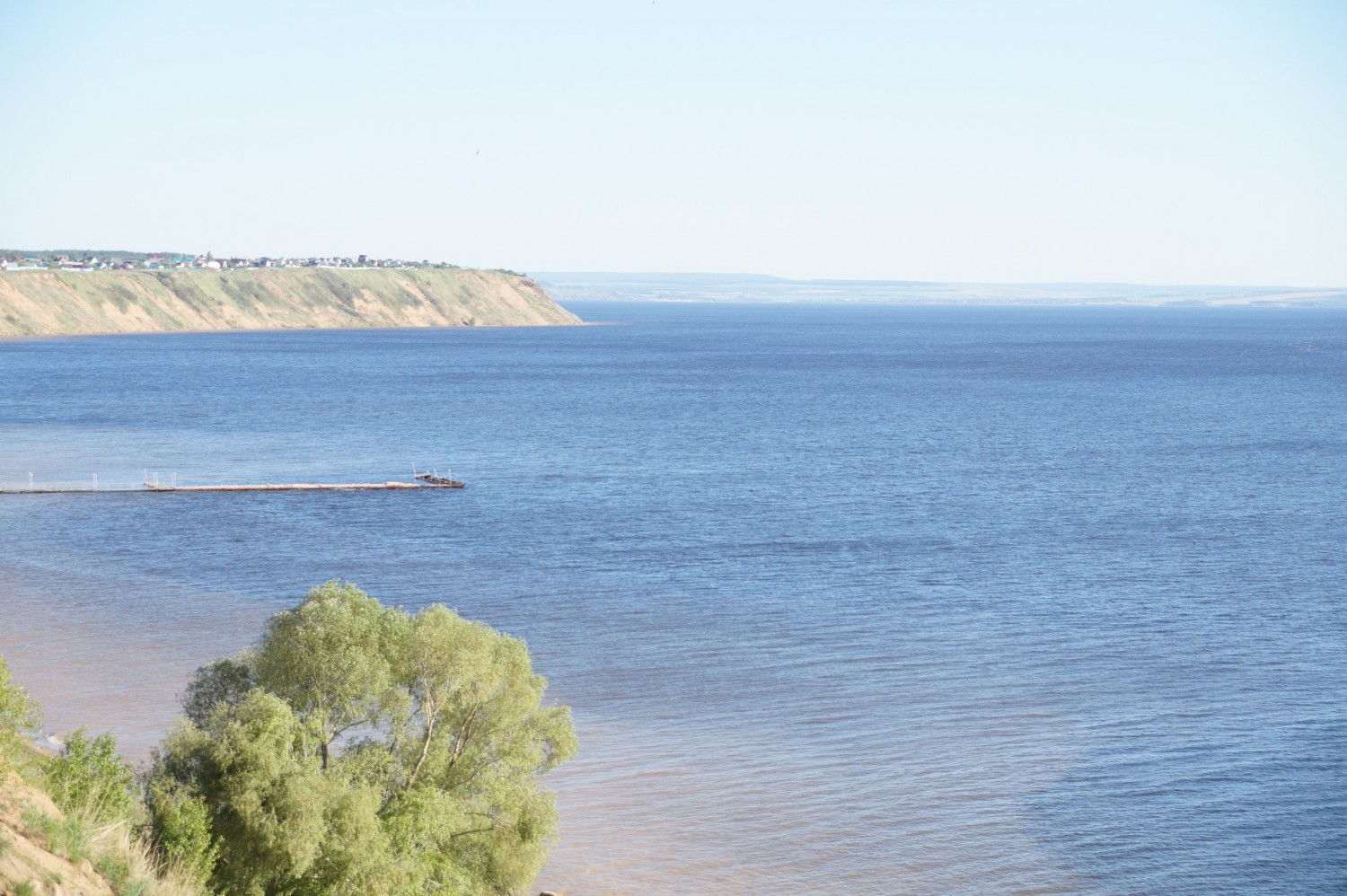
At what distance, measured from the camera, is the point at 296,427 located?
103 metres

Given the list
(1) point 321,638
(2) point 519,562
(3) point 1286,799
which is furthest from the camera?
(2) point 519,562

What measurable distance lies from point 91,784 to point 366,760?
5.00m

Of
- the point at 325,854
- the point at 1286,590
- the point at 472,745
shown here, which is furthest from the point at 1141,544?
the point at 325,854

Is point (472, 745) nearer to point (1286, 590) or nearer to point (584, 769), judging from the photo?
point (584, 769)

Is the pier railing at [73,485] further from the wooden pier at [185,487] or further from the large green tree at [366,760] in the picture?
the large green tree at [366,760]

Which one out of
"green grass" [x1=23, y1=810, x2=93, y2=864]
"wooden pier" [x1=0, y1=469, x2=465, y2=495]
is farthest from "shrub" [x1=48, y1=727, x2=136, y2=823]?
"wooden pier" [x1=0, y1=469, x2=465, y2=495]

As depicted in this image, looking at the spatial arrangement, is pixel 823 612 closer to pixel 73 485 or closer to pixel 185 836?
pixel 185 836

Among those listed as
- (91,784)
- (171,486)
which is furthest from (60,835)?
(171,486)

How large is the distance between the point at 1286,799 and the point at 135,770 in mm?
24617

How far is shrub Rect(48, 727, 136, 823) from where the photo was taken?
64.5 feet

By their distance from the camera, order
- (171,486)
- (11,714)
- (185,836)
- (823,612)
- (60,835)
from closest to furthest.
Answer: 1. (60,835)
2. (11,714)
3. (185,836)
4. (823,612)
5. (171,486)

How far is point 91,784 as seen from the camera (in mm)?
20281

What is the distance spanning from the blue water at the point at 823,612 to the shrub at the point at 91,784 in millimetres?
9714

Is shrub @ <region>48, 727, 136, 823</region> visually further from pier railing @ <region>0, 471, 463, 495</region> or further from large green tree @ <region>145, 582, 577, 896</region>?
pier railing @ <region>0, 471, 463, 495</region>
